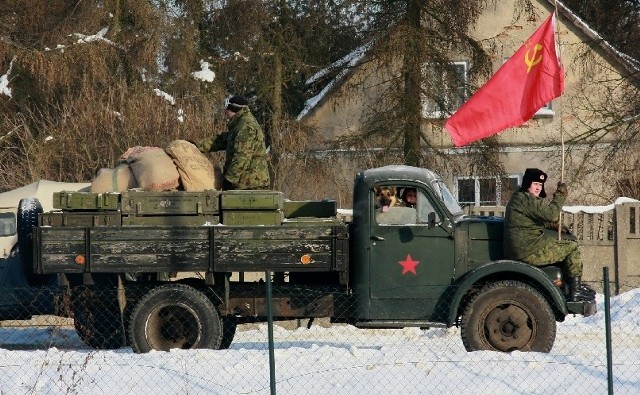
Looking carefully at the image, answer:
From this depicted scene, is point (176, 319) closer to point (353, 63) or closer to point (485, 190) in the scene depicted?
point (353, 63)

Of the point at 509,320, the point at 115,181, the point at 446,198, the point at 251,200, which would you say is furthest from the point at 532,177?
the point at 115,181

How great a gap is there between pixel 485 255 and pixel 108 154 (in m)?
12.8

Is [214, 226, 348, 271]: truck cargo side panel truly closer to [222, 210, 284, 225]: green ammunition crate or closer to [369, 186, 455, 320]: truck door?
[222, 210, 284, 225]: green ammunition crate

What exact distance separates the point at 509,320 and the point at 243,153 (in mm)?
3352

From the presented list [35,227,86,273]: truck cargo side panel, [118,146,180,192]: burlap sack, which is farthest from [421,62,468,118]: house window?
[35,227,86,273]: truck cargo side panel

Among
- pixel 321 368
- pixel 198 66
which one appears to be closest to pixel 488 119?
pixel 321 368

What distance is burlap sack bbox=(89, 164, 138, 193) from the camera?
1353cm

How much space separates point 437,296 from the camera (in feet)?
41.7

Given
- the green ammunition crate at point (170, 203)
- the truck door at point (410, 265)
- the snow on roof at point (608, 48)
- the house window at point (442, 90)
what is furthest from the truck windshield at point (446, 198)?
the snow on roof at point (608, 48)

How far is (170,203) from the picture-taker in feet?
42.4

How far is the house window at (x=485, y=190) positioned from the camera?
26859 millimetres

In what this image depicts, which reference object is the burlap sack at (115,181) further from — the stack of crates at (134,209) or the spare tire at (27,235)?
the spare tire at (27,235)

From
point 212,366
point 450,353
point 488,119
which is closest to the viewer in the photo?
point 212,366

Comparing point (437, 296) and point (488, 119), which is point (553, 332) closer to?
point (437, 296)
